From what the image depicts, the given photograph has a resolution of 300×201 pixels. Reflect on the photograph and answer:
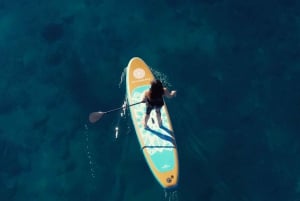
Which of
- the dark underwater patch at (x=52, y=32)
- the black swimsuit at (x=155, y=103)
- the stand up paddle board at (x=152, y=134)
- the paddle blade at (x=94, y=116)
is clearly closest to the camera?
the black swimsuit at (x=155, y=103)

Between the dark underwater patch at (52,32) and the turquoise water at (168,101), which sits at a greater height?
the dark underwater patch at (52,32)

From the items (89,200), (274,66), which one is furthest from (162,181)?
(274,66)

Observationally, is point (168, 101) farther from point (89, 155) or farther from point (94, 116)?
point (89, 155)

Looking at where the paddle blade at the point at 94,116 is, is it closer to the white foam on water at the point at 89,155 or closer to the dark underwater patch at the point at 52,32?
the white foam on water at the point at 89,155

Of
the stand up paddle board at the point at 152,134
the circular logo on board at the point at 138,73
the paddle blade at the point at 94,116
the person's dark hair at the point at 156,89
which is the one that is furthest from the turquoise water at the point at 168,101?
the person's dark hair at the point at 156,89

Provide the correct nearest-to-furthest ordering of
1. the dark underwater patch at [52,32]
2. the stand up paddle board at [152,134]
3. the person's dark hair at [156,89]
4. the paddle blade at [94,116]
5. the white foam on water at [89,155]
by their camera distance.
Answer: the person's dark hair at [156,89], the stand up paddle board at [152,134], the paddle blade at [94,116], the white foam on water at [89,155], the dark underwater patch at [52,32]

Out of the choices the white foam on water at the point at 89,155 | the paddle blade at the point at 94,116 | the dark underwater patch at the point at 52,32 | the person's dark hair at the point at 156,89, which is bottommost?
the white foam on water at the point at 89,155

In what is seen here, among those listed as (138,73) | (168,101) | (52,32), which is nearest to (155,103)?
(168,101)

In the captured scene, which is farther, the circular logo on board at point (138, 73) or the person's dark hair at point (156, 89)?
the circular logo on board at point (138, 73)
